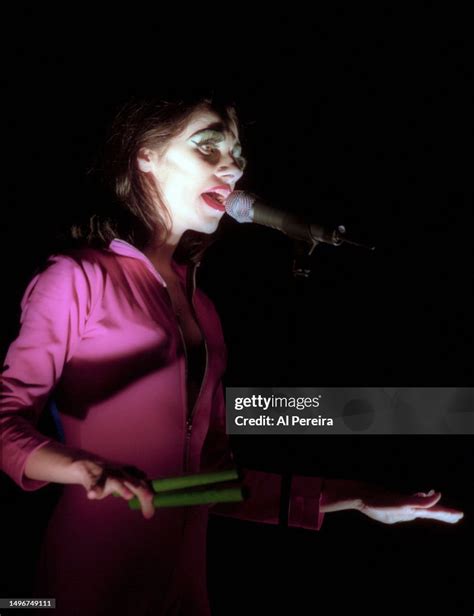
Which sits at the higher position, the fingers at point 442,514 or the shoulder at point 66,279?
the shoulder at point 66,279

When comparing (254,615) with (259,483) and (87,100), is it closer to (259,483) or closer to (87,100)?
(259,483)

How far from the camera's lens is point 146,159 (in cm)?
205

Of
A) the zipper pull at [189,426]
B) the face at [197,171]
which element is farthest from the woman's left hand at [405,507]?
the face at [197,171]

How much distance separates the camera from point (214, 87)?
207cm

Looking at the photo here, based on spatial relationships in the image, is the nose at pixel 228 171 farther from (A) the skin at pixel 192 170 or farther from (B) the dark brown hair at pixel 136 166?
(B) the dark brown hair at pixel 136 166

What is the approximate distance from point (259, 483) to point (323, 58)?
7.43ft

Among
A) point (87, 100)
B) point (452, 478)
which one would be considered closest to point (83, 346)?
point (87, 100)

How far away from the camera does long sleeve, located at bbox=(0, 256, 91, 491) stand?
1248 mm

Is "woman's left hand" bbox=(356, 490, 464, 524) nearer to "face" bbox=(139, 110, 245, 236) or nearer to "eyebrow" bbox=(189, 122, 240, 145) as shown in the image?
"face" bbox=(139, 110, 245, 236)

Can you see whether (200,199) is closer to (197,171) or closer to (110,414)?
(197,171)

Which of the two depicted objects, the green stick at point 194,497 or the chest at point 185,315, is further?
the chest at point 185,315

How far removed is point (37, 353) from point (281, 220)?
81 cm

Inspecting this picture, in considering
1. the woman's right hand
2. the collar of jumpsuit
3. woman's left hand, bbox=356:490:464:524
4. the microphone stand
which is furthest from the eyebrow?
woman's left hand, bbox=356:490:464:524

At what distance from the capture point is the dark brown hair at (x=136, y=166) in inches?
77.6
